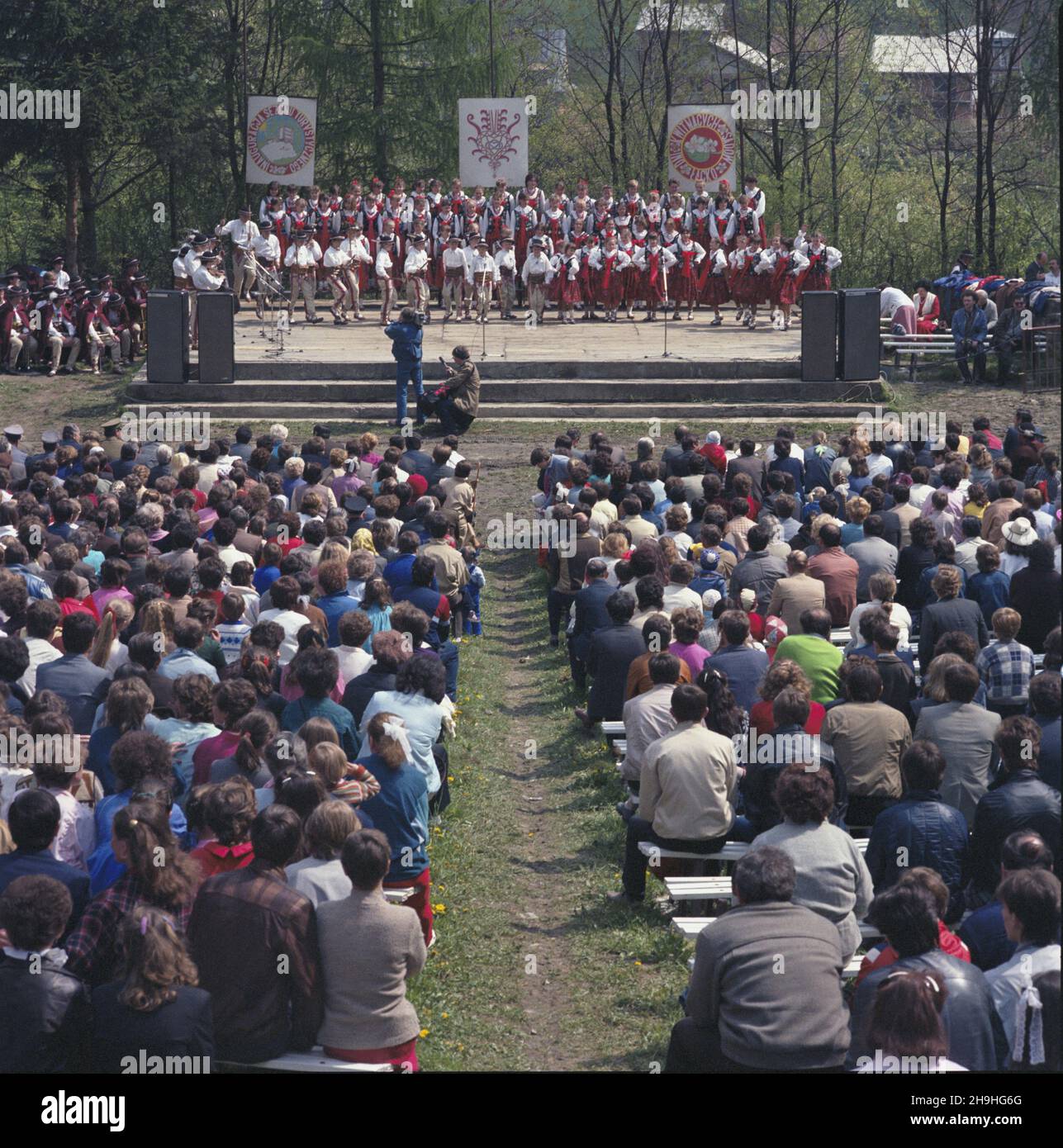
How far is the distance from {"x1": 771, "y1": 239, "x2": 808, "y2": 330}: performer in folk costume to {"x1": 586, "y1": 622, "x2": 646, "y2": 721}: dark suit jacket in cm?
1646

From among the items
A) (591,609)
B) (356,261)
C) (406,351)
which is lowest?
(591,609)

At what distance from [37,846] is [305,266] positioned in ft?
64.7

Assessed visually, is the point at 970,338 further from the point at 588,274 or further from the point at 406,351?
the point at 406,351

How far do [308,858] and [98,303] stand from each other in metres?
19.9

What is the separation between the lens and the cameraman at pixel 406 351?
20016 mm

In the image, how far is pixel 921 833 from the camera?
6770 millimetres

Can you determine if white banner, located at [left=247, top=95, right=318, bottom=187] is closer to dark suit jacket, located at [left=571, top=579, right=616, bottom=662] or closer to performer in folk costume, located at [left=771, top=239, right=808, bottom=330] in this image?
performer in folk costume, located at [left=771, top=239, right=808, bottom=330]

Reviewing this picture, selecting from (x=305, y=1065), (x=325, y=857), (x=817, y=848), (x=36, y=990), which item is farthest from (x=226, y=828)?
(x=817, y=848)

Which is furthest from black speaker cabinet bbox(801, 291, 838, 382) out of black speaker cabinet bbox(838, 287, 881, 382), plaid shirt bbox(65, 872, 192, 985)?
plaid shirt bbox(65, 872, 192, 985)

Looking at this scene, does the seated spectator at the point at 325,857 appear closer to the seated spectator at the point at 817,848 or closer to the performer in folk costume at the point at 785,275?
the seated spectator at the point at 817,848

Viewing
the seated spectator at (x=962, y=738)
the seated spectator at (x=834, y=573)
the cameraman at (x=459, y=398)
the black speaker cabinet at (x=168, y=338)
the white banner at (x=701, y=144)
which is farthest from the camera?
the white banner at (x=701, y=144)

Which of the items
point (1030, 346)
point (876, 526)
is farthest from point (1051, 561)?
point (1030, 346)

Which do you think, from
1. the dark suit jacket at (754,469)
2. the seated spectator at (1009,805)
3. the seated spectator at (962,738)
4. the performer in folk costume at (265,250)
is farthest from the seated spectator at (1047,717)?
the performer in folk costume at (265,250)

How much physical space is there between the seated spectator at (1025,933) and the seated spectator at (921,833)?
1277 mm
